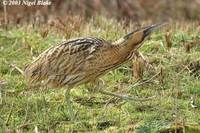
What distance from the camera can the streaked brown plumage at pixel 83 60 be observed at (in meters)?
6.62

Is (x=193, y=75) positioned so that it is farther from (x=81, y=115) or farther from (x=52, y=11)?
(x=52, y=11)

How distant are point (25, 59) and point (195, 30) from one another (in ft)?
6.97

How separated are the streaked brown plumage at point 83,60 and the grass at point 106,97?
311mm

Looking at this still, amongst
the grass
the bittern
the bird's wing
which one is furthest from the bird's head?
the grass

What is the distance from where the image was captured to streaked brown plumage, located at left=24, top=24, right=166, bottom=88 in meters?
6.62

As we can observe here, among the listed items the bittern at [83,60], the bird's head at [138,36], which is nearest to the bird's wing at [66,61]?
the bittern at [83,60]

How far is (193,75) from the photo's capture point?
779cm

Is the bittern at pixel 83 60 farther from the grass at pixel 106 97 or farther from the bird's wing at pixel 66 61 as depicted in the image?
the grass at pixel 106 97

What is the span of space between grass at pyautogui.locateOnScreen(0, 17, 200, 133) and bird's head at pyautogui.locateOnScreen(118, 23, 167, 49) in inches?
24.3

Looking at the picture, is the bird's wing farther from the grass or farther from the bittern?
the grass

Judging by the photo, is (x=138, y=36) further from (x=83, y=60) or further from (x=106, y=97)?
(x=106, y=97)

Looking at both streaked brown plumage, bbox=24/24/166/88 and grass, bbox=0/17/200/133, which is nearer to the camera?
grass, bbox=0/17/200/133

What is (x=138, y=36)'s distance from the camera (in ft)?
21.7

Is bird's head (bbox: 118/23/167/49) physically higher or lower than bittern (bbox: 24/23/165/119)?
higher
